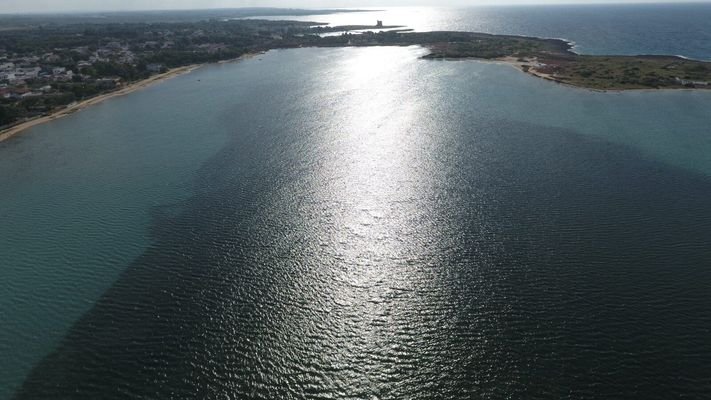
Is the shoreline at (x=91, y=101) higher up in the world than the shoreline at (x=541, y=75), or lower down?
lower down

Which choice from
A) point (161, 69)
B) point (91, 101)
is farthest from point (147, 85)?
point (161, 69)

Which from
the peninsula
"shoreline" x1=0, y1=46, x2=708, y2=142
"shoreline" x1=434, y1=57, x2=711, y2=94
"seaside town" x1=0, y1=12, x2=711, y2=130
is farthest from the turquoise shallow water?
"seaside town" x1=0, y1=12, x2=711, y2=130

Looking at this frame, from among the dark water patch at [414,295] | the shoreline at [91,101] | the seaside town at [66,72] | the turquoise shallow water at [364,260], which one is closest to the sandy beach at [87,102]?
the shoreline at [91,101]

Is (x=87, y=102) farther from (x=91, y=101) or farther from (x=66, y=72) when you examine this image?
(x=66, y=72)

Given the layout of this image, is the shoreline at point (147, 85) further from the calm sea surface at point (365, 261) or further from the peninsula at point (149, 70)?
the calm sea surface at point (365, 261)

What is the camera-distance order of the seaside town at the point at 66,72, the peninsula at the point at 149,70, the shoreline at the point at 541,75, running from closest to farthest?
the shoreline at the point at 541,75, the peninsula at the point at 149,70, the seaside town at the point at 66,72

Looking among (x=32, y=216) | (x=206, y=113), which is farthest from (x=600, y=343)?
(x=206, y=113)
